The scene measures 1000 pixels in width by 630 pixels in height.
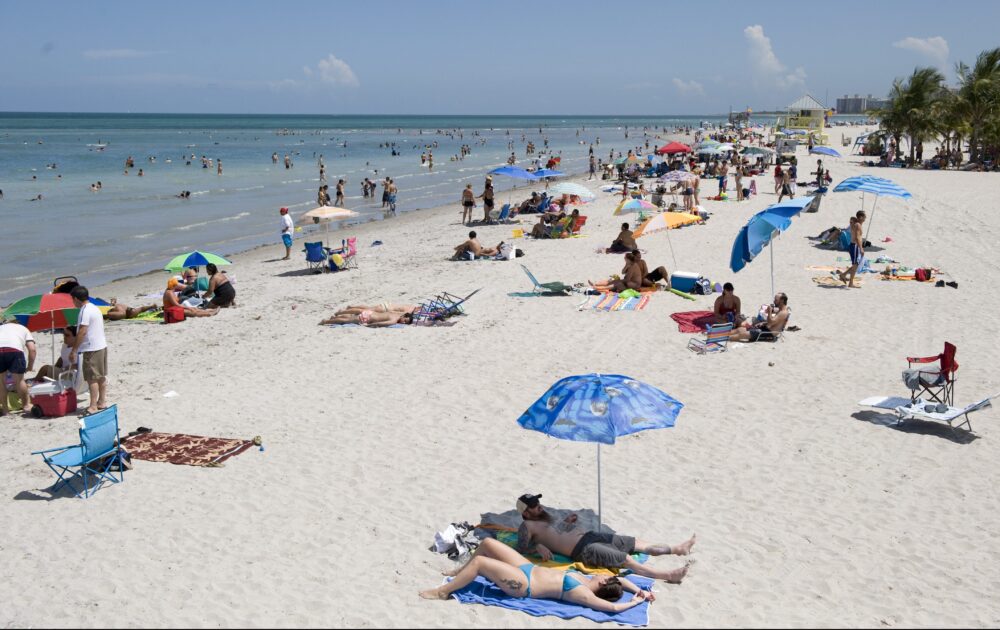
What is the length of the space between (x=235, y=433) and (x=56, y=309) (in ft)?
11.0

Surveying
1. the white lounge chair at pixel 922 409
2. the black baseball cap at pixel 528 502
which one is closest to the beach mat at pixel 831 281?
the white lounge chair at pixel 922 409

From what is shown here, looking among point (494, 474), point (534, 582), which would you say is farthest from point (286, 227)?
point (534, 582)

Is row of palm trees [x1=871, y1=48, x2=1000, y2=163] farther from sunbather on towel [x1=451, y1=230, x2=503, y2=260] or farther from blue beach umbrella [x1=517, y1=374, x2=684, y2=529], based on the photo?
blue beach umbrella [x1=517, y1=374, x2=684, y2=529]

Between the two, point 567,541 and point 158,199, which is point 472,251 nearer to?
point 567,541

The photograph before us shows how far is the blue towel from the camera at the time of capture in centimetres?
496

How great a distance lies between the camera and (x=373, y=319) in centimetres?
1241

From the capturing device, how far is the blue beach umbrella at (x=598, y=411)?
5.39 m

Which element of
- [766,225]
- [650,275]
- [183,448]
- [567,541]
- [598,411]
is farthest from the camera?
[650,275]

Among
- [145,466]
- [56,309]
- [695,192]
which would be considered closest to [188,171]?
[695,192]

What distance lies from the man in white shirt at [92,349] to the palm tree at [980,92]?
3840 centimetres

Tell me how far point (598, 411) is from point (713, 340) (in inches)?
232

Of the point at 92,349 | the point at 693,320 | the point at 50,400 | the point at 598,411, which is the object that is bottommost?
the point at 50,400

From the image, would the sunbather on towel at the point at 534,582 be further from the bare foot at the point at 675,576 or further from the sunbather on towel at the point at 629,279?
the sunbather on towel at the point at 629,279

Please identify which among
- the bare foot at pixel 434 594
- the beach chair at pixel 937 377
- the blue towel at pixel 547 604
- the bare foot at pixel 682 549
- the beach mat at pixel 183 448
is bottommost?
the blue towel at pixel 547 604
